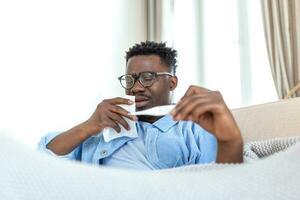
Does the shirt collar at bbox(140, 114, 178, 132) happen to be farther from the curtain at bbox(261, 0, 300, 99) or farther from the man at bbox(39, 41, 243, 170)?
the curtain at bbox(261, 0, 300, 99)

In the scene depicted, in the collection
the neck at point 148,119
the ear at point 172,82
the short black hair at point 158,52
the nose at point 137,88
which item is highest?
the short black hair at point 158,52

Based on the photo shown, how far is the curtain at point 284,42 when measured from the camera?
1918 mm

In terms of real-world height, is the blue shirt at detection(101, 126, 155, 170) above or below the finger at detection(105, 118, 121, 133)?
below

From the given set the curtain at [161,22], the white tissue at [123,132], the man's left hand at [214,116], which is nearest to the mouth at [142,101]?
the white tissue at [123,132]

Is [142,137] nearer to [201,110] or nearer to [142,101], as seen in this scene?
[142,101]

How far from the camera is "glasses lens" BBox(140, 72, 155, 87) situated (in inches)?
55.6

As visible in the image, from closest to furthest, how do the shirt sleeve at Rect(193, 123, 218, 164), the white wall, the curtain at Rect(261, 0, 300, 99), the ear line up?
the shirt sleeve at Rect(193, 123, 218, 164) → the ear → the curtain at Rect(261, 0, 300, 99) → the white wall

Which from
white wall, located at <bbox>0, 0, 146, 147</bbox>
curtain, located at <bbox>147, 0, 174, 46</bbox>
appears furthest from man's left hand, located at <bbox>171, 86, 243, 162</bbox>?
curtain, located at <bbox>147, 0, 174, 46</bbox>

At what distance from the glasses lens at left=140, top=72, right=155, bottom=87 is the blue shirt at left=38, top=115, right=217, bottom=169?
157mm

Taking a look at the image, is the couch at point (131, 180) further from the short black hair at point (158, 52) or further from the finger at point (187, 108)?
the short black hair at point (158, 52)

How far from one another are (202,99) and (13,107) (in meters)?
1.59

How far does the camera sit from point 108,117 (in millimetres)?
1240

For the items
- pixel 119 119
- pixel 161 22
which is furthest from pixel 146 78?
pixel 161 22

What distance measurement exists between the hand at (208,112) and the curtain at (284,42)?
3.91 ft
